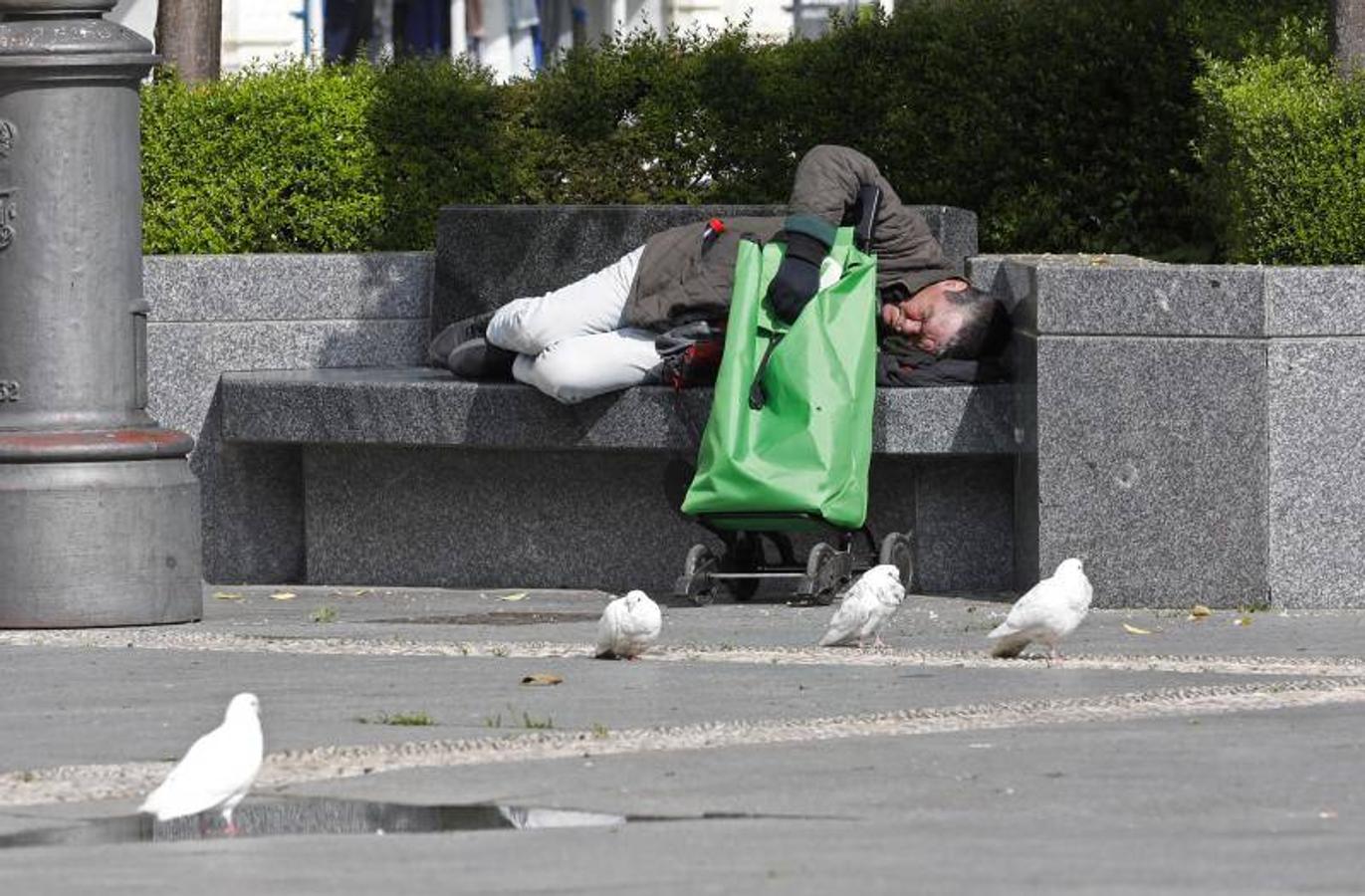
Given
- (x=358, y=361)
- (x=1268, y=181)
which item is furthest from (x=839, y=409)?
(x=358, y=361)

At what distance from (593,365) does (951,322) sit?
1.15 m

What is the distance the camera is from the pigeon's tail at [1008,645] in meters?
8.10

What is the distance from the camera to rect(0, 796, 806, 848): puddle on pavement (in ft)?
18.3

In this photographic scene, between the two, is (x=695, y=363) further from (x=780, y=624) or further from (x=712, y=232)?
(x=780, y=624)

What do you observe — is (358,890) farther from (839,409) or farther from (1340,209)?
(1340,209)

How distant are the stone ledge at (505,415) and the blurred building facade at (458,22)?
18.9 m

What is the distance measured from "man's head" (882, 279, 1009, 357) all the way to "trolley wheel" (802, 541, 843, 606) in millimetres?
790

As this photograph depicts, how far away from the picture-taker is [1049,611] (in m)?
7.95

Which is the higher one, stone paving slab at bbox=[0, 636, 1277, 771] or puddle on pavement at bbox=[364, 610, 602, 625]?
stone paving slab at bbox=[0, 636, 1277, 771]

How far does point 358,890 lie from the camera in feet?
16.3

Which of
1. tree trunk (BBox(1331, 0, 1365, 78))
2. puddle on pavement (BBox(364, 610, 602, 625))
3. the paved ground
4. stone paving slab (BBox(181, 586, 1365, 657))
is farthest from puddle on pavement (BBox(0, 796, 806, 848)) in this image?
tree trunk (BBox(1331, 0, 1365, 78))

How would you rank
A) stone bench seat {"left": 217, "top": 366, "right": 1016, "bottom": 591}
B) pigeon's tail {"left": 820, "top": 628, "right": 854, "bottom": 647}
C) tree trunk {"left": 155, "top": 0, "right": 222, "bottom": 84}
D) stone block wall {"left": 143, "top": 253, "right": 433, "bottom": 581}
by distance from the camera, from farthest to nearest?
tree trunk {"left": 155, "top": 0, "right": 222, "bottom": 84} → stone block wall {"left": 143, "top": 253, "right": 433, "bottom": 581} → stone bench seat {"left": 217, "top": 366, "right": 1016, "bottom": 591} → pigeon's tail {"left": 820, "top": 628, "right": 854, "bottom": 647}

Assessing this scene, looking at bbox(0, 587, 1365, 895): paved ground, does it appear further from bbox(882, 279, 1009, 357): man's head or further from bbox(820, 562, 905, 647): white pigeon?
bbox(882, 279, 1009, 357): man's head

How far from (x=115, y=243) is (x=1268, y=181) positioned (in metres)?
3.63
